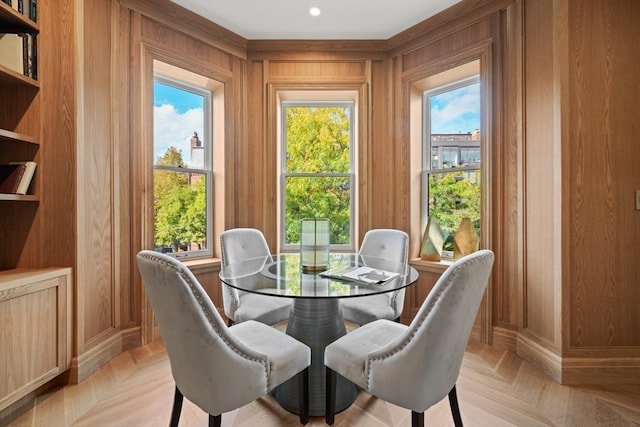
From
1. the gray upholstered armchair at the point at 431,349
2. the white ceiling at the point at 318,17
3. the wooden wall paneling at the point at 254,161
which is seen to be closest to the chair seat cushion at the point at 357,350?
the gray upholstered armchair at the point at 431,349

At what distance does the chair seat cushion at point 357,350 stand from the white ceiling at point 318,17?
2.52m

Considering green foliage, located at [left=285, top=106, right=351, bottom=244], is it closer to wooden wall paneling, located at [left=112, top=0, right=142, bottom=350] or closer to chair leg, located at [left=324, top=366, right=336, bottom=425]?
wooden wall paneling, located at [left=112, top=0, right=142, bottom=350]

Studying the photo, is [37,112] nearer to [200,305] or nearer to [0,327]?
[0,327]

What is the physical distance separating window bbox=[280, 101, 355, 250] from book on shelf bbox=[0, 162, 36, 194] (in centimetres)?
200

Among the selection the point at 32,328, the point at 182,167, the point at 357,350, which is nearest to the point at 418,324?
the point at 357,350

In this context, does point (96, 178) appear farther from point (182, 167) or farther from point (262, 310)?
point (262, 310)

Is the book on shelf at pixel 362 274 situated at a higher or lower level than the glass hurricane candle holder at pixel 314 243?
lower

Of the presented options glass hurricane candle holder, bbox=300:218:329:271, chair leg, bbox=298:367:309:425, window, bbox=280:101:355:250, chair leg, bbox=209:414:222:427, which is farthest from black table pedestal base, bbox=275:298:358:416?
window, bbox=280:101:355:250

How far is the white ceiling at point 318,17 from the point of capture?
2.55 metres

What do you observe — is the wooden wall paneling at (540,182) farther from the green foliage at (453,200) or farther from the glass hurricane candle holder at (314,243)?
the glass hurricane candle holder at (314,243)

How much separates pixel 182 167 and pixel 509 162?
9.43 feet

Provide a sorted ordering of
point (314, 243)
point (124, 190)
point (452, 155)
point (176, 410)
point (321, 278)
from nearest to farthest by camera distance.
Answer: point (176, 410)
point (321, 278)
point (314, 243)
point (124, 190)
point (452, 155)

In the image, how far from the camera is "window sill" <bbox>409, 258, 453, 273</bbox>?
280cm

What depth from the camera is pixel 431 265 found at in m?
2.87
